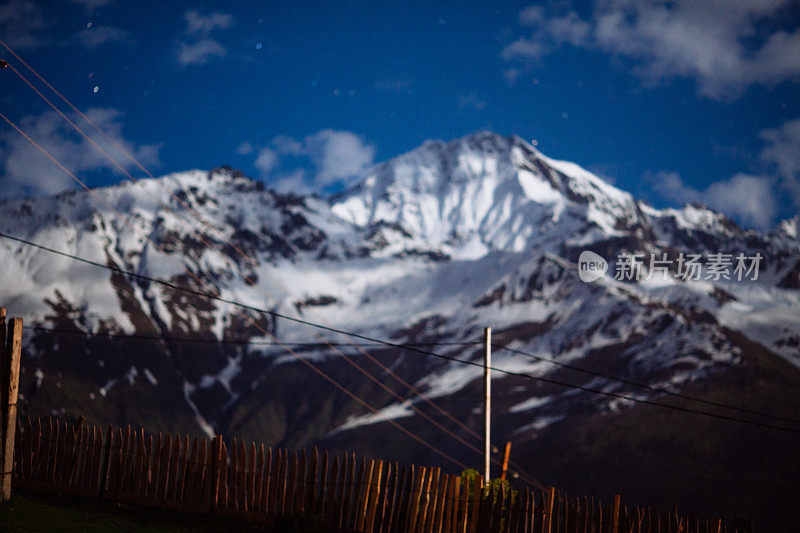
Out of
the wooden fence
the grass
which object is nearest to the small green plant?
the wooden fence

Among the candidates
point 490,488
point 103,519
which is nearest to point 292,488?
point 103,519

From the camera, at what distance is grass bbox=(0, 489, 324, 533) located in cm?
1634

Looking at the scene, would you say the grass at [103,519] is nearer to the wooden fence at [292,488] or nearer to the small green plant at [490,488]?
the wooden fence at [292,488]

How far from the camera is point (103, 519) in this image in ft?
57.1

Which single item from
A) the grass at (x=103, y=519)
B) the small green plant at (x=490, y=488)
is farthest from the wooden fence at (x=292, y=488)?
the grass at (x=103, y=519)

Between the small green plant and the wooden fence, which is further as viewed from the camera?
the small green plant

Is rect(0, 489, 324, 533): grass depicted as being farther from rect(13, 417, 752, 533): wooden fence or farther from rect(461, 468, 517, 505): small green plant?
rect(461, 468, 517, 505): small green plant

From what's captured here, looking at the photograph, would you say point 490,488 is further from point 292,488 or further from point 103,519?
point 103,519

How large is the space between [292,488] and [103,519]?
3.91 m

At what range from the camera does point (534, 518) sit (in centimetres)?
1634

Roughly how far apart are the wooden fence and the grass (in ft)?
0.90

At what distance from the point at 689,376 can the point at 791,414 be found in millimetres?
38264

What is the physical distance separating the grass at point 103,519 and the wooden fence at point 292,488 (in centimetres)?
27

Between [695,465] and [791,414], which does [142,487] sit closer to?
[695,465]
